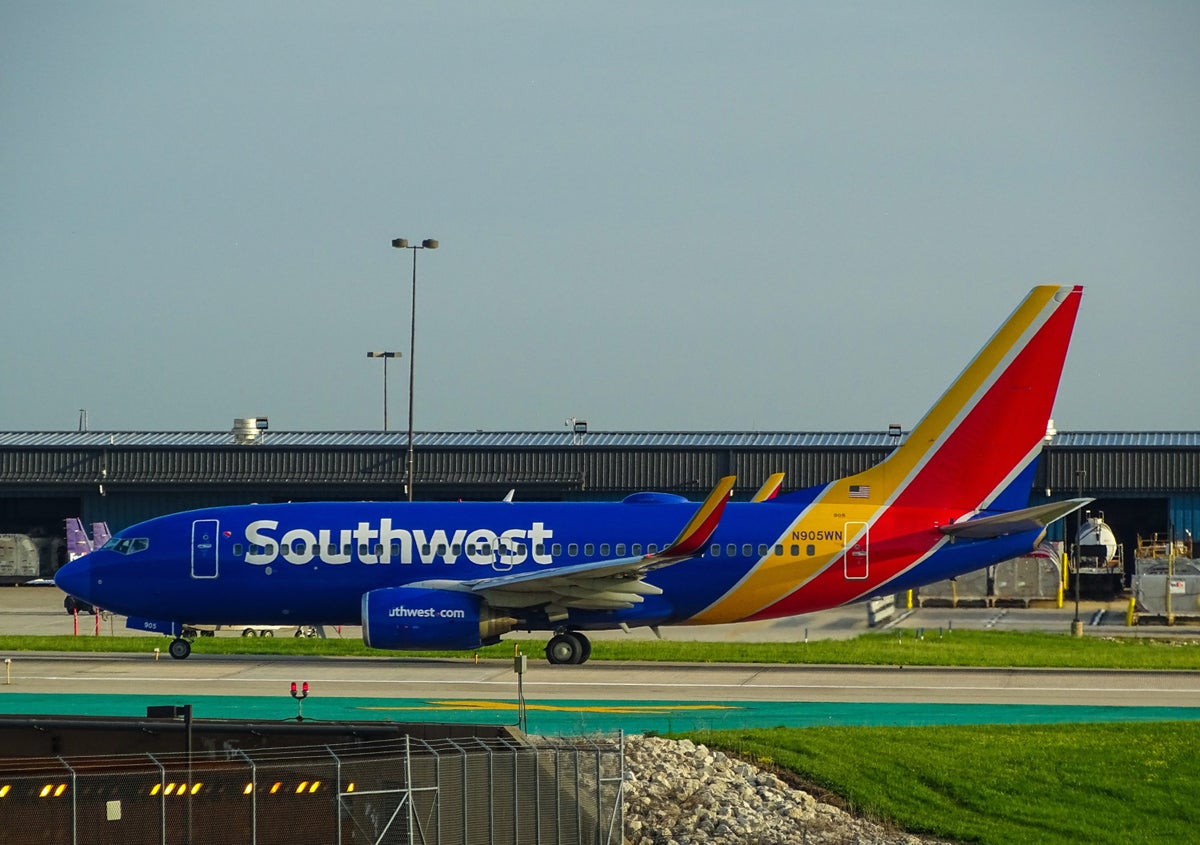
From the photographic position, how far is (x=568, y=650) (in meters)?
36.5

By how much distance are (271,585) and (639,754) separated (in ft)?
51.1

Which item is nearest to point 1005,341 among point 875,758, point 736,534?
point 736,534

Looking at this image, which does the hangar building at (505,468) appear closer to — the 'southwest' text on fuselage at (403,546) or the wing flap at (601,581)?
the 'southwest' text on fuselage at (403,546)

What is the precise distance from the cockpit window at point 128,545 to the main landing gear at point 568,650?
9.64 m

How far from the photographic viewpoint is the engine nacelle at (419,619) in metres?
34.2

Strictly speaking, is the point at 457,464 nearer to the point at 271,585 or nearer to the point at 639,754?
the point at 271,585

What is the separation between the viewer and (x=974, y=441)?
1396 inches

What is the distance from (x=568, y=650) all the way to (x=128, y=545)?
34.5ft

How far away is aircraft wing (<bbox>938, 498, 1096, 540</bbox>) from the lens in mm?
33838

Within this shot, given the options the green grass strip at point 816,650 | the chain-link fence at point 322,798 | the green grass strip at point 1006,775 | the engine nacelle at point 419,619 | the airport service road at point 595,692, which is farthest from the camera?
the green grass strip at point 816,650

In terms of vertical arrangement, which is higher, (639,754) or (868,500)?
(868,500)

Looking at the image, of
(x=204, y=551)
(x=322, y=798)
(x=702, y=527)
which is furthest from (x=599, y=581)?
(x=322, y=798)

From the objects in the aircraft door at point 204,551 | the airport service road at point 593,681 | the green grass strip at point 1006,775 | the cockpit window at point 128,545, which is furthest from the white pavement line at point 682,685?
the green grass strip at point 1006,775

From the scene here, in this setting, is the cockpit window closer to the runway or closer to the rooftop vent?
the runway
